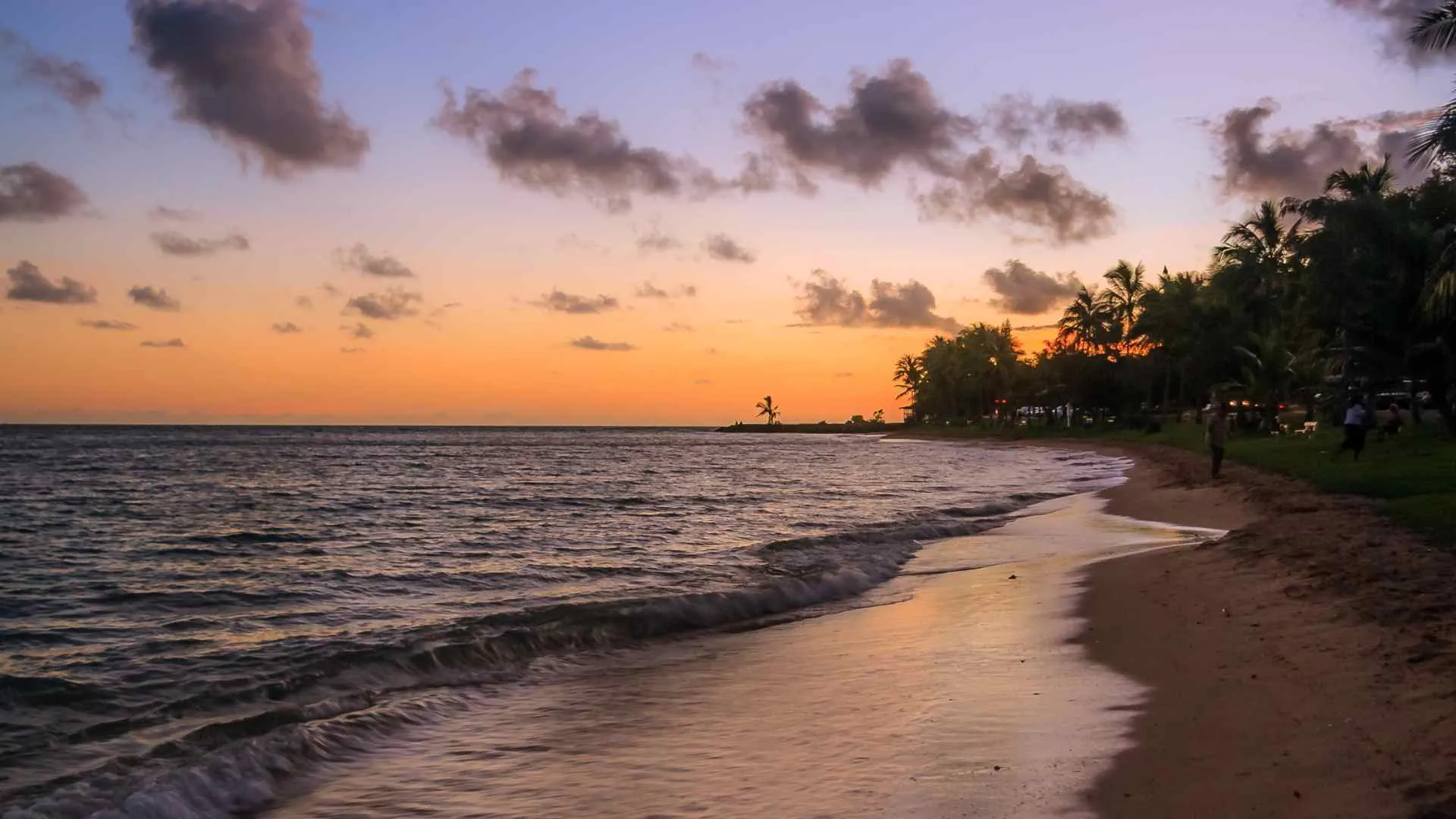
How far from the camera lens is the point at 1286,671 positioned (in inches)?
308

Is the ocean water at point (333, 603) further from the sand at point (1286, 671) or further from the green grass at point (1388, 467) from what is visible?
the green grass at point (1388, 467)

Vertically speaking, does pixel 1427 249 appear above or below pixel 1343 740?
above

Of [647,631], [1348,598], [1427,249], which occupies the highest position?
[1427,249]

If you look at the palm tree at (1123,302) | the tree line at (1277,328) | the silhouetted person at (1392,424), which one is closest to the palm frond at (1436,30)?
the tree line at (1277,328)

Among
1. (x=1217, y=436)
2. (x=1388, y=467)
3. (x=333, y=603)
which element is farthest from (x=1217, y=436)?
(x=333, y=603)

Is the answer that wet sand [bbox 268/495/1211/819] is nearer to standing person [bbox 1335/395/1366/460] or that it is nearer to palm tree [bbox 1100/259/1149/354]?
standing person [bbox 1335/395/1366/460]

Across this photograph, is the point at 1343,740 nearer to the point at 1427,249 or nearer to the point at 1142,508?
the point at 1142,508

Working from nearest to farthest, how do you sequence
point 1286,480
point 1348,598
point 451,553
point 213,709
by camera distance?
point 213,709, point 1348,598, point 451,553, point 1286,480

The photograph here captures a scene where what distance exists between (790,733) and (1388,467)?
74.1ft

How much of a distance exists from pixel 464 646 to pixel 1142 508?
18.7 meters

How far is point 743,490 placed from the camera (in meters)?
39.2

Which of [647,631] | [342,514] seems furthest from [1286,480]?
[342,514]

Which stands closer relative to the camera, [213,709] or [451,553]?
[213,709]

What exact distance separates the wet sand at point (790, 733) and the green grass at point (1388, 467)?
23.3 ft
